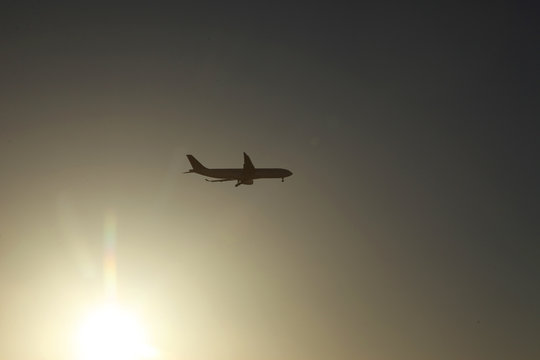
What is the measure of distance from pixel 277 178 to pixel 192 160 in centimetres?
2831

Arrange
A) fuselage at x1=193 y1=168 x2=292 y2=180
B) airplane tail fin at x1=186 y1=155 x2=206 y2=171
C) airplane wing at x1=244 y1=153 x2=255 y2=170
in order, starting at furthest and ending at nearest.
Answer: airplane tail fin at x1=186 y1=155 x2=206 y2=171 < fuselage at x1=193 y1=168 x2=292 y2=180 < airplane wing at x1=244 y1=153 x2=255 y2=170

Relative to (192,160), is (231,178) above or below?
below

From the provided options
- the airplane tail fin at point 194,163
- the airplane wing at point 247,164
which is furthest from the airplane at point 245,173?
the airplane tail fin at point 194,163

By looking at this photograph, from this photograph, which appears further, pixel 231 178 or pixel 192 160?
pixel 192 160

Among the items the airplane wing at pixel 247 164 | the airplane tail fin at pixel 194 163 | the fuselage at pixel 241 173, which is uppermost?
the airplane tail fin at pixel 194 163

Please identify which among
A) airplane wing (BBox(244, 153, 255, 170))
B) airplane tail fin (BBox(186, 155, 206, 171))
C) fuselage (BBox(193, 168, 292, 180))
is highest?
airplane tail fin (BBox(186, 155, 206, 171))

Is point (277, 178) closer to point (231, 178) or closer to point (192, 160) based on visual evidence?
point (231, 178)

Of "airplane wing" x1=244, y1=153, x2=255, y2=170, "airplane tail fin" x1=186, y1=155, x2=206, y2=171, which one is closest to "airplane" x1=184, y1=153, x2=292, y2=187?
"airplane wing" x1=244, y1=153, x2=255, y2=170

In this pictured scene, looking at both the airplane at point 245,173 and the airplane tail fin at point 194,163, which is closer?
the airplane at point 245,173

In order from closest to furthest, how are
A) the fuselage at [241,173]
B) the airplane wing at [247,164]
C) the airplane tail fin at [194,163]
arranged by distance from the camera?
the airplane wing at [247,164] < the fuselage at [241,173] < the airplane tail fin at [194,163]

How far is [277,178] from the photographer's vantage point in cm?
17575

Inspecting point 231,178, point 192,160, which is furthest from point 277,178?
point 192,160

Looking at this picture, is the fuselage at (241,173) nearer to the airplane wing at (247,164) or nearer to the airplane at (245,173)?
the airplane at (245,173)

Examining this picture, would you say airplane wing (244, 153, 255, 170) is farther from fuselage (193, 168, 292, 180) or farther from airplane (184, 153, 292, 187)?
fuselage (193, 168, 292, 180)
